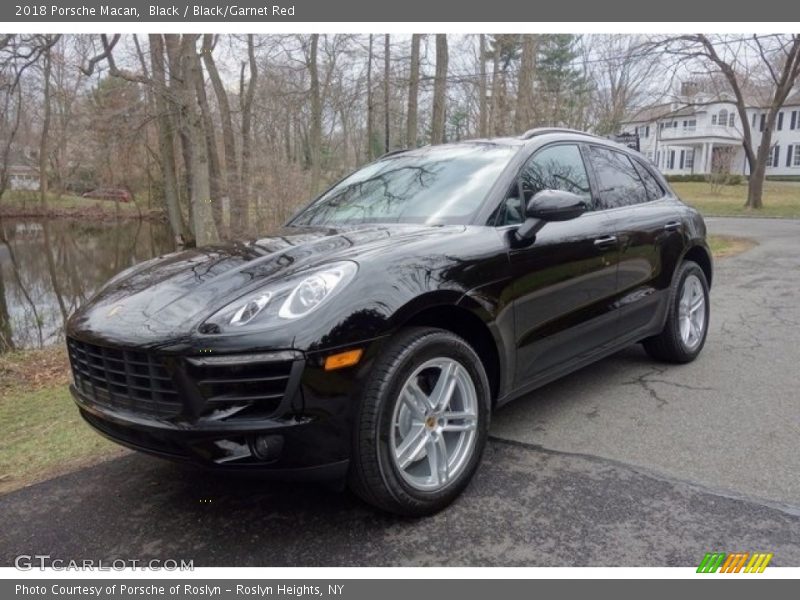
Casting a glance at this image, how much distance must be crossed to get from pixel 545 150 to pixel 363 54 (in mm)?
22220

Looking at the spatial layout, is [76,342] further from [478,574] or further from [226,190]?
[226,190]

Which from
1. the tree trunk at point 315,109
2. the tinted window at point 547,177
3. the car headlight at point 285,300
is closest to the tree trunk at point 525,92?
the tree trunk at point 315,109

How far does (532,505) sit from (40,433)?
350 cm

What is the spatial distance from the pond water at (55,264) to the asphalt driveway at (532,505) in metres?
8.28

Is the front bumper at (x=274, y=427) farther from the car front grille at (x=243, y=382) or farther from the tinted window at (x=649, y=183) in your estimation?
the tinted window at (x=649, y=183)

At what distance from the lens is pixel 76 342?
283 cm

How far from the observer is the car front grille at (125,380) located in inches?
94.7

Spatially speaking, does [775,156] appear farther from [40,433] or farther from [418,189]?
[40,433]

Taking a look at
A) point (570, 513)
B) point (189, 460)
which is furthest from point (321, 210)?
point (570, 513)

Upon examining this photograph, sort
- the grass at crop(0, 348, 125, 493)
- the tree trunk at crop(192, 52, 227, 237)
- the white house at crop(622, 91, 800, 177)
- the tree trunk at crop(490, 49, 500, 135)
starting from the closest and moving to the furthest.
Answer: the grass at crop(0, 348, 125, 493) < the tree trunk at crop(192, 52, 227, 237) < the tree trunk at crop(490, 49, 500, 135) < the white house at crop(622, 91, 800, 177)

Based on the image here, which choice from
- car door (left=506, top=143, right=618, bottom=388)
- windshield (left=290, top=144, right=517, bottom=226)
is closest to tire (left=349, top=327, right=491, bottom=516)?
car door (left=506, top=143, right=618, bottom=388)

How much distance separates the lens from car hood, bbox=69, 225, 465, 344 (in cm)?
252

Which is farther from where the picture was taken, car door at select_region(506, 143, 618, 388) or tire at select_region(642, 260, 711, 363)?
tire at select_region(642, 260, 711, 363)

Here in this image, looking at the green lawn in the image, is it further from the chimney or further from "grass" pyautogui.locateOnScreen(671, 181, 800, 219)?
"grass" pyautogui.locateOnScreen(671, 181, 800, 219)
